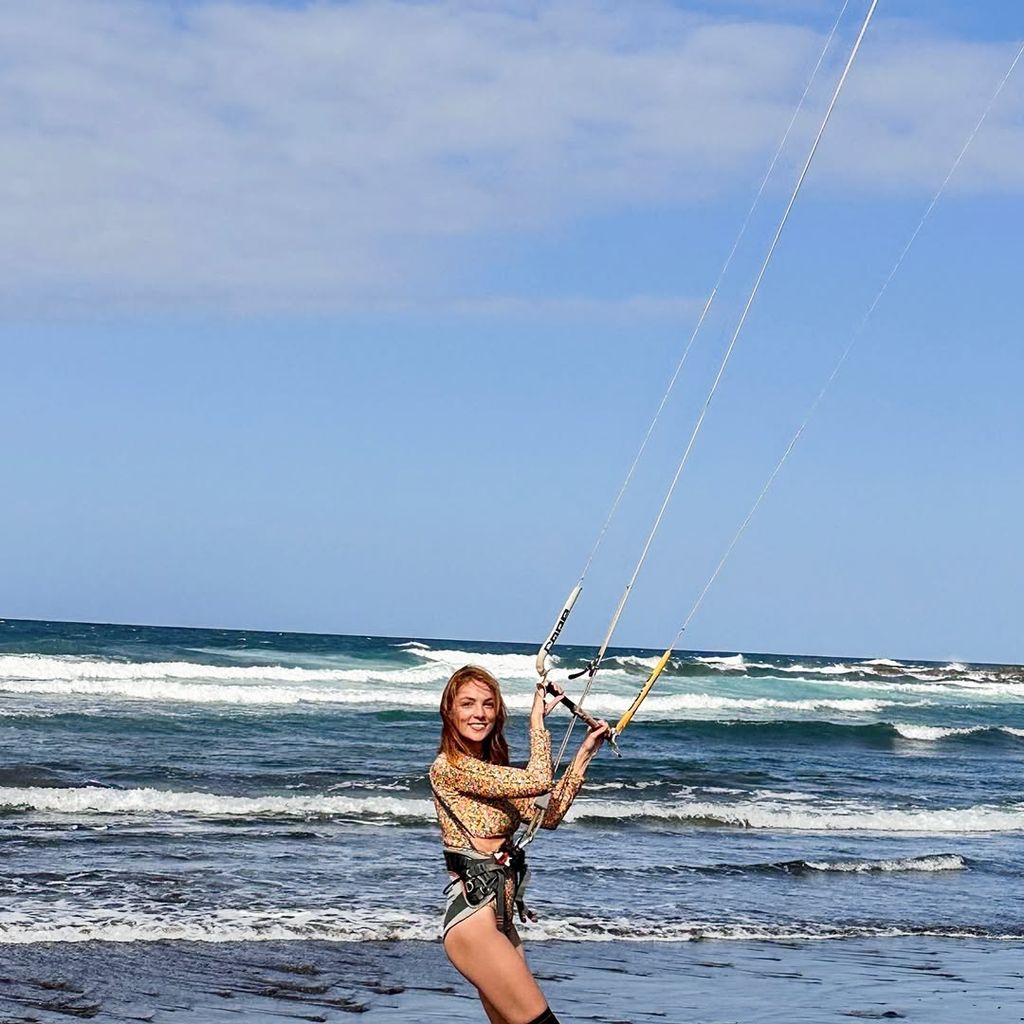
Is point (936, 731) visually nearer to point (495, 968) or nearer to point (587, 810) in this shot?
point (587, 810)

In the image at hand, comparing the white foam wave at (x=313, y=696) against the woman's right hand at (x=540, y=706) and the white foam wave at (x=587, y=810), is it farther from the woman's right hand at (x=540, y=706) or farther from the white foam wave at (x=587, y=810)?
the woman's right hand at (x=540, y=706)

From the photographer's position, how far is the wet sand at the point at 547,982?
7.61 meters

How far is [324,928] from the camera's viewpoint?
9789 mm

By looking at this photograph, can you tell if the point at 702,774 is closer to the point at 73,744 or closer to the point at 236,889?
the point at 73,744

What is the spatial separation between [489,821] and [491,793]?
4.7 inches

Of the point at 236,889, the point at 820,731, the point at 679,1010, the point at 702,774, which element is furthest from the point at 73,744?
the point at 820,731

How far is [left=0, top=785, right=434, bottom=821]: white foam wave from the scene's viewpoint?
15484 millimetres

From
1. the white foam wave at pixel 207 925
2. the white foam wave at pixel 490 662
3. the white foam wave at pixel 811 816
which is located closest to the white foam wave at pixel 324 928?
the white foam wave at pixel 207 925

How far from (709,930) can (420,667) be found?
39.9 m

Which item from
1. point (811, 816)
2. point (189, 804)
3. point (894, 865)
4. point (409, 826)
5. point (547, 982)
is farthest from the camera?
point (811, 816)

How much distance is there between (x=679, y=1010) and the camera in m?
7.73

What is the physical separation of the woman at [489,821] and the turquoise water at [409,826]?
4.91 meters

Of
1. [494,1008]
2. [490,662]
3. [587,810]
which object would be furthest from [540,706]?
[490,662]

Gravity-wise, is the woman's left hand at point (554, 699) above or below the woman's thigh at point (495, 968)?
above
